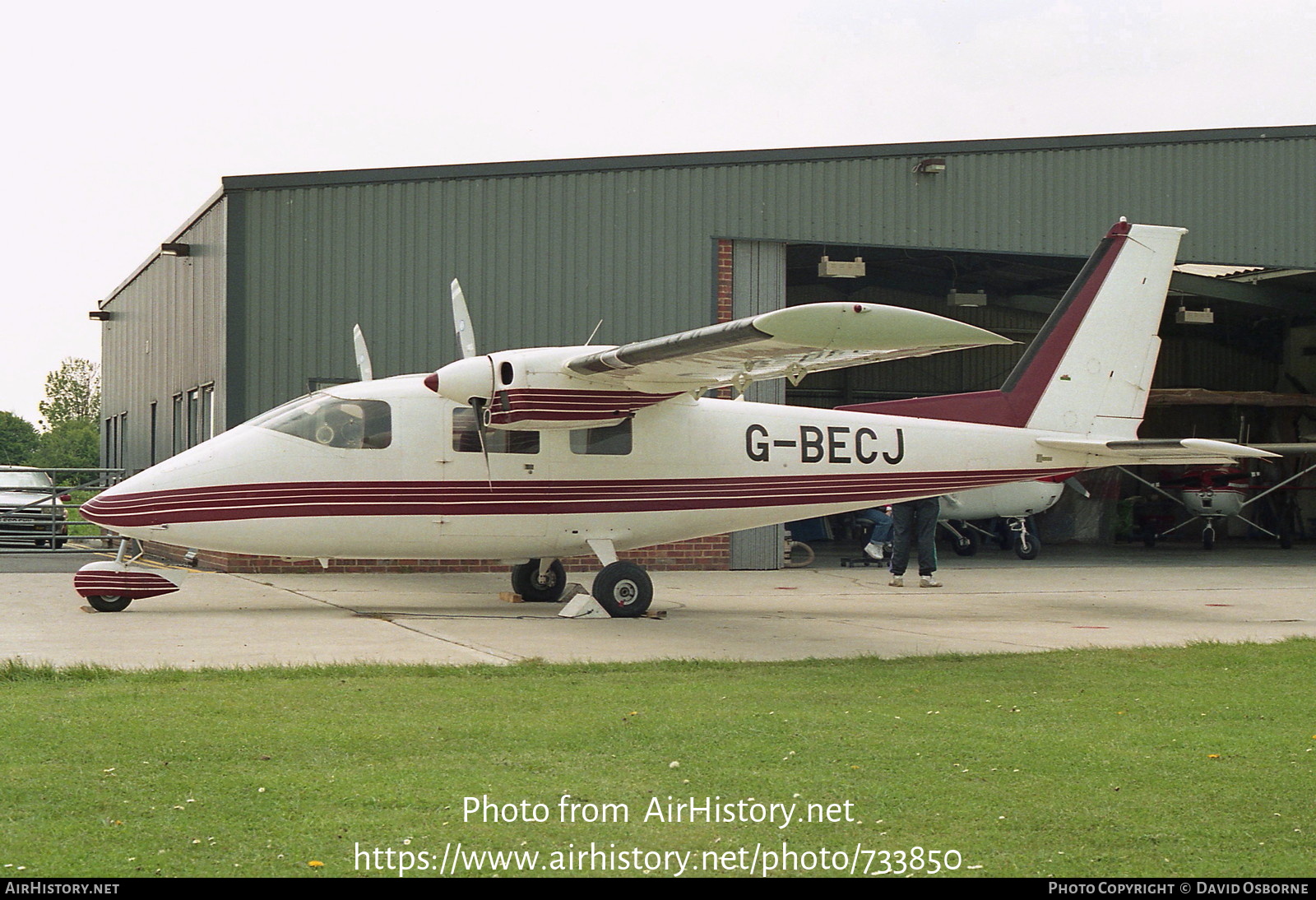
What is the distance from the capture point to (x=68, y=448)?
96.7 metres

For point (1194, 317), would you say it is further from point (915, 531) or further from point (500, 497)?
point (500, 497)

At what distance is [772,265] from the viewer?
63.4ft

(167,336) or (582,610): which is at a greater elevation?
(167,336)

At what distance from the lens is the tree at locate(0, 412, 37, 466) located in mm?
100438

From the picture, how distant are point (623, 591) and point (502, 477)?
63.7 inches

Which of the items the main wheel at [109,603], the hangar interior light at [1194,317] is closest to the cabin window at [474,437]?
the main wheel at [109,603]

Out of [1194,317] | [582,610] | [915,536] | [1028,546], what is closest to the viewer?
[582,610]

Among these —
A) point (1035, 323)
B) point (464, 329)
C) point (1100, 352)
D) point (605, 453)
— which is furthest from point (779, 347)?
point (1035, 323)

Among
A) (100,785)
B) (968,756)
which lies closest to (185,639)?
(100,785)

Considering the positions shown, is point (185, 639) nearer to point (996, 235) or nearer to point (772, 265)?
point (772, 265)

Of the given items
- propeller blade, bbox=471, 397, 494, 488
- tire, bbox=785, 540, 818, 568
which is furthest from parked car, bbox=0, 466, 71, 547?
tire, bbox=785, 540, 818, 568

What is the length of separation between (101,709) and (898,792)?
13.7 ft

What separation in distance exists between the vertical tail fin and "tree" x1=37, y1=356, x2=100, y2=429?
119m

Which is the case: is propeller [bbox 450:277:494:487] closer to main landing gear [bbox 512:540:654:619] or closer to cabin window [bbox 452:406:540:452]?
cabin window [bbox 452:406:540:452]
